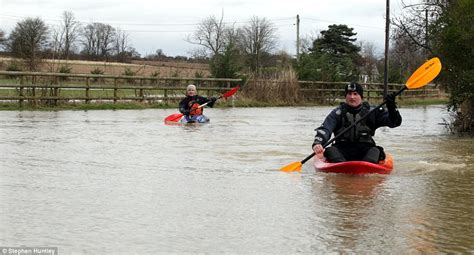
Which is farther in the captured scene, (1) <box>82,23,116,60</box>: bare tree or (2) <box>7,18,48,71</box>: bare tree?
(1) <box>82,23,116,60</box>: bare tree

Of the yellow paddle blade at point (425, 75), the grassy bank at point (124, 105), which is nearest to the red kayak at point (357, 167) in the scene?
the yellow paddle blade at point (425, 75)

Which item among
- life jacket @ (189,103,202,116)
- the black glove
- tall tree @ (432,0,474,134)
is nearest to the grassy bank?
life jacket @ (189,103,202,116)

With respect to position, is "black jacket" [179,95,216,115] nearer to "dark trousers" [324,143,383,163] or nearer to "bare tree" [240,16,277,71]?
"dark trousers" [324,143,383,163]

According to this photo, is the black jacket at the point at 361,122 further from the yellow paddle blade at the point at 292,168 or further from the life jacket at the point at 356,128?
the yellow paddle blade at the point at 292,168

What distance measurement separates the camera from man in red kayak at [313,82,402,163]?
8930 millimetres

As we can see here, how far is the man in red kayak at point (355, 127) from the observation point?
8930mm

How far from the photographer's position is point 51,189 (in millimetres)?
6980

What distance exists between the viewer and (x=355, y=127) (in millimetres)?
9062

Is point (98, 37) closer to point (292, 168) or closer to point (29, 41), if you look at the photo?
point (29, 41)

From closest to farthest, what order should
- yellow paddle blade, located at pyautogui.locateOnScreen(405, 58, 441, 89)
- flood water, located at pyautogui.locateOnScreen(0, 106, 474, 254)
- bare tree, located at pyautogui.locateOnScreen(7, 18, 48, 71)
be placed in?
flood water, located at pyautogui.locateOnScreen(0, 106, 474, 254) < yellow paddle blade, located at pyautogui.locateOnScreen(405, 58, 441, 89) < bare tree, located at pyautogui.locateOnScreen(7, 18, 48, 71)

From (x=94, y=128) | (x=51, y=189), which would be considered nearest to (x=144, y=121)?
(x=94, y=128)

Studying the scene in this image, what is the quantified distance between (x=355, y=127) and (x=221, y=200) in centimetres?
309

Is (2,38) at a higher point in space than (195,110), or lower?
higher

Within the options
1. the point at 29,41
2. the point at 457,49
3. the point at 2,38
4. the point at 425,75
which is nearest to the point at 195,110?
the point at 457,49
